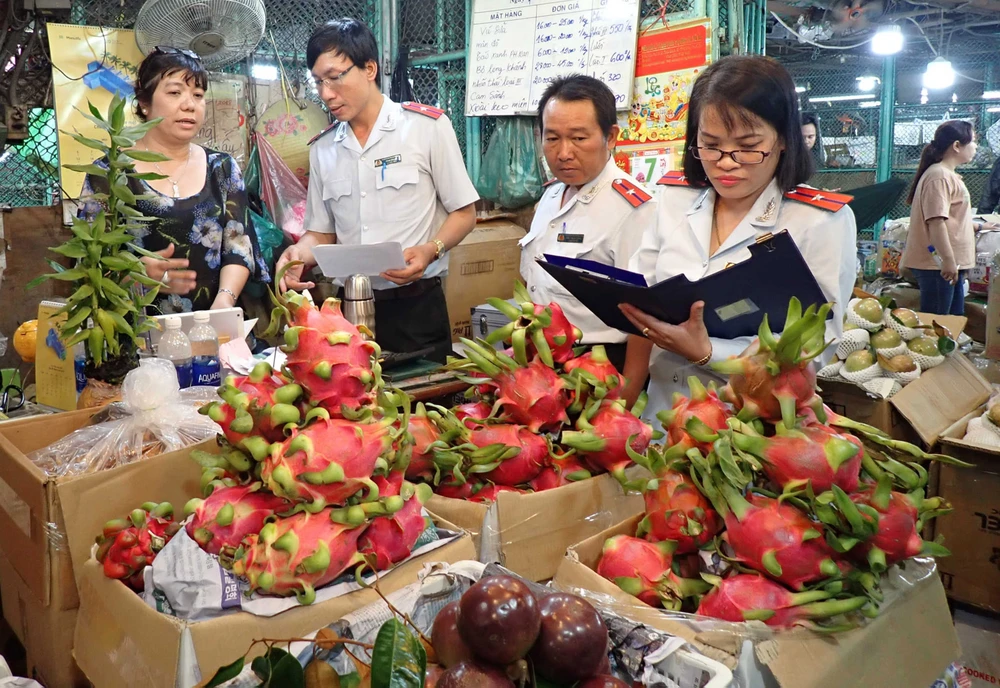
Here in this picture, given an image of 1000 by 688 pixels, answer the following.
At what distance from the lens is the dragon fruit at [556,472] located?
1386 millimetres

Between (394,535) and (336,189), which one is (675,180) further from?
(336,189)

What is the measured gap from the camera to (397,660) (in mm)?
768

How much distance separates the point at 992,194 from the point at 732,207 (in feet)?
22.5

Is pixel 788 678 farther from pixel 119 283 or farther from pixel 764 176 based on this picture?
pixel 119 283

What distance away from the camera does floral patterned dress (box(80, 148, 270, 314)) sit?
2.40 meters

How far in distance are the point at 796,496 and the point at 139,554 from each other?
0.90 m

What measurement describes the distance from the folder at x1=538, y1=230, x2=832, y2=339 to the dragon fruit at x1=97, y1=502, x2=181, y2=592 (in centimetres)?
78

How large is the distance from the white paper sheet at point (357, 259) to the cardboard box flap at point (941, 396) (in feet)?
5.74

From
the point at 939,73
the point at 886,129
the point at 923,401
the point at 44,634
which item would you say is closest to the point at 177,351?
the point at 44,634

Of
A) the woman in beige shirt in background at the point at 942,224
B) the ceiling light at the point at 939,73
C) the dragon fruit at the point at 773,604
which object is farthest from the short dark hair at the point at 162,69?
the ceiling light at the point at 939,73

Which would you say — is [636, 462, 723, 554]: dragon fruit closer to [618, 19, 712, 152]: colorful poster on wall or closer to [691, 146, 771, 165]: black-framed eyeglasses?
[691, 146, 771, 165]: black-framed eyeglasses

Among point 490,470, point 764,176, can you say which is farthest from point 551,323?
point 764,176

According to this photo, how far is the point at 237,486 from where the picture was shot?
1127mm

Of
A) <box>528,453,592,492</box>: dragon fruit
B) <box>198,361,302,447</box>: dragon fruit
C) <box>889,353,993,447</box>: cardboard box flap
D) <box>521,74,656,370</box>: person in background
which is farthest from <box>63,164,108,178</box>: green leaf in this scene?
<box>889,353,993,447</box>: cardboard box flap
